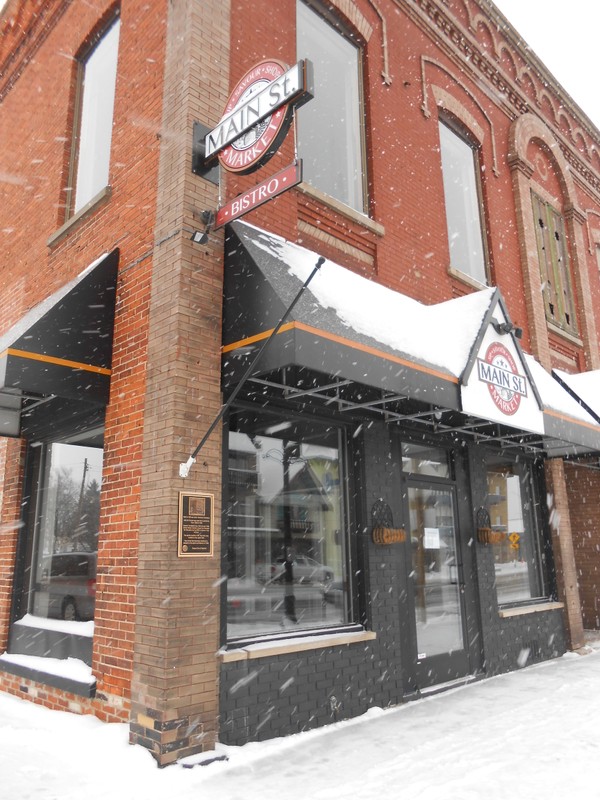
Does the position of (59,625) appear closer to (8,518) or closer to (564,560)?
(8,518)

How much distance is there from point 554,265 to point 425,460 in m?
6.00

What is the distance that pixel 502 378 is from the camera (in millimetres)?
6738

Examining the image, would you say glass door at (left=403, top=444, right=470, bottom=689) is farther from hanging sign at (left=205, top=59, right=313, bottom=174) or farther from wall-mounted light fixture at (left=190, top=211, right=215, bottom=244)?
hanging sign at (left=205, top=59, right=313, bottom=174)

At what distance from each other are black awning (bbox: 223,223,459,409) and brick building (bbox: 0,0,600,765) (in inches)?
1.1

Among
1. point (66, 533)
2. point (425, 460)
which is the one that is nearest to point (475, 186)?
point (425, 460)

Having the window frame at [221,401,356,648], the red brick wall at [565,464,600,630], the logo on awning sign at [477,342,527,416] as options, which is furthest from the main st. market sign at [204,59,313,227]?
the red brick wall at [565,464,600,630]

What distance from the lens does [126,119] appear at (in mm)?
6695

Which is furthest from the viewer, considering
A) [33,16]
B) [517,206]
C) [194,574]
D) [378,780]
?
[517,206]

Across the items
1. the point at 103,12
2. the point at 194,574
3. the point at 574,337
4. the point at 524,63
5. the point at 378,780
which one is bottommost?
the point at 378,780

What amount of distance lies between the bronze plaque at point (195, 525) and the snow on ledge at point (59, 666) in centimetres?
152

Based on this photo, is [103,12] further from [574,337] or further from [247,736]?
[574,337]

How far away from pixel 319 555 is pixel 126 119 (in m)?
4.86

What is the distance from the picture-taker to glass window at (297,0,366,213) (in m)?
7.52

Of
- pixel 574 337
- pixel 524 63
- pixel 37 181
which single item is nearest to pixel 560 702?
pixel 574 337
